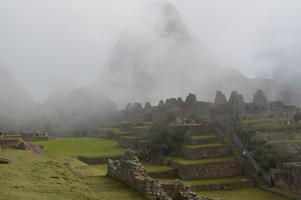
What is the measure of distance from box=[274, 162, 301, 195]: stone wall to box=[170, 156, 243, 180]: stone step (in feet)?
13.9

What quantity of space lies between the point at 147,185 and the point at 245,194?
17111 millimetres

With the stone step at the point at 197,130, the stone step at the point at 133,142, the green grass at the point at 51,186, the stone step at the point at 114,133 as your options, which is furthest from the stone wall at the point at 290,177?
the stone step at the point at 114,133

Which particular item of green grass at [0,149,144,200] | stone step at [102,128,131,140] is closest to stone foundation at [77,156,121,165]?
stone step at [102,128,131,140]

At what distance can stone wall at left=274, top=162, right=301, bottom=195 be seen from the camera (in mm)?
29670

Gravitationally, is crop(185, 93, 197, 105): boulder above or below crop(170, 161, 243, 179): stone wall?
above

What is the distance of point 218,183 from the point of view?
1286 inches

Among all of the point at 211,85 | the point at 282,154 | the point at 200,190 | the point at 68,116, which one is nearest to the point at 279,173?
the point at 282,154

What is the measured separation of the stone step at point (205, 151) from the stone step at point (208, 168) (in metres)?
0.70

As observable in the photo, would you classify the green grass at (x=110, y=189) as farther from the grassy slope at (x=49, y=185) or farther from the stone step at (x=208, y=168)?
the stone step at (x=208, y=168)

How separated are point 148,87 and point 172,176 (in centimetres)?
5692

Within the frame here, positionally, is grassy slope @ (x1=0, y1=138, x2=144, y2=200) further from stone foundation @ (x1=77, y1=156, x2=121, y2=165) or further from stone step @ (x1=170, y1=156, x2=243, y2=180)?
stone foundation @ (x1=77, y1=156, x2=121, y2=165)

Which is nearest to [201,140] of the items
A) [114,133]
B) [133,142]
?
[133,142]

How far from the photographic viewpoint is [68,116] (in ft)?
247

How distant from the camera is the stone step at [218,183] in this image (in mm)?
32094
